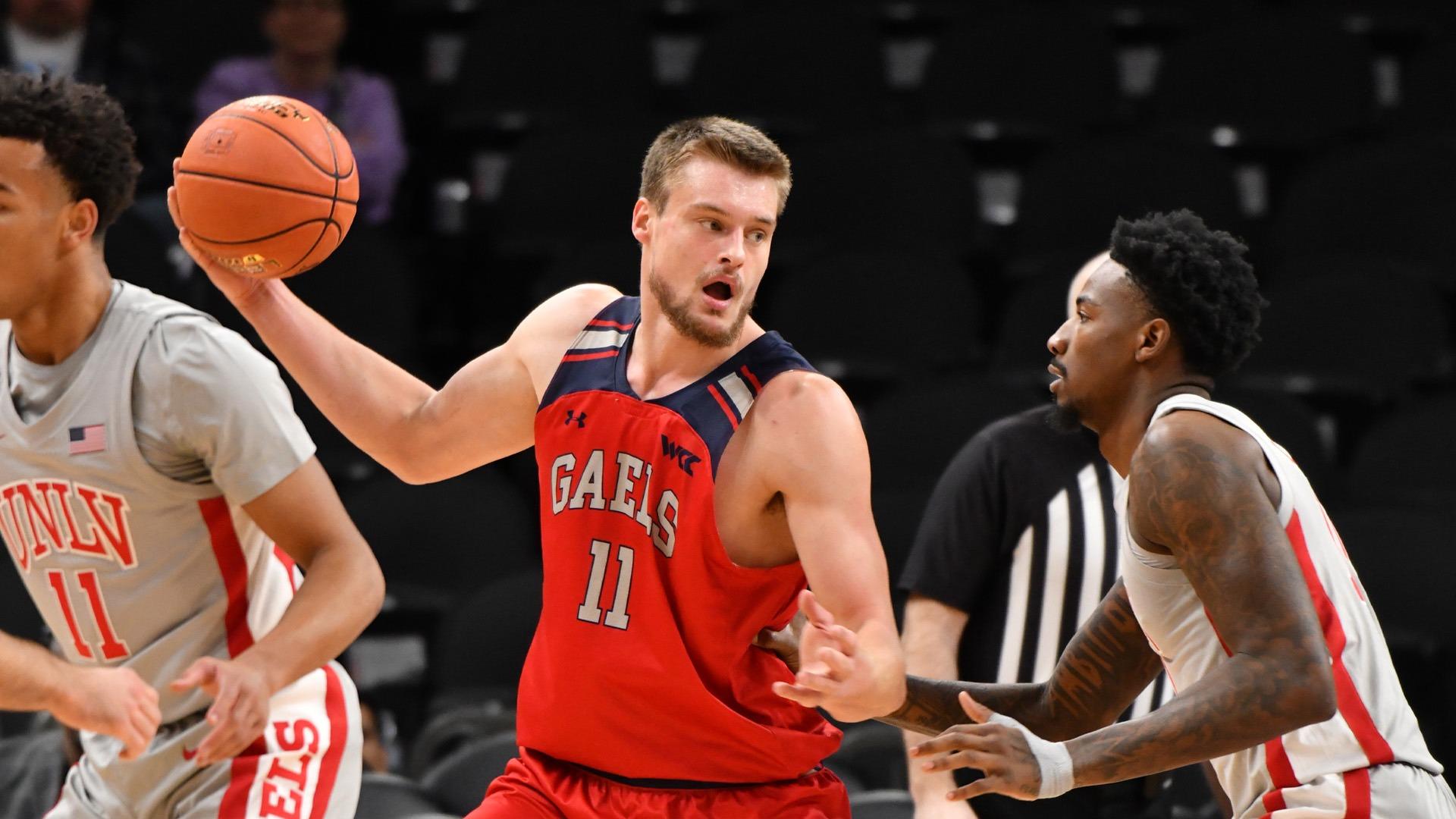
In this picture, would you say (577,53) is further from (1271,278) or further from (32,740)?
(32,740)

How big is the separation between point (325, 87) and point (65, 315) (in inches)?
174

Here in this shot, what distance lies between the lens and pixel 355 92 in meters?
8.10

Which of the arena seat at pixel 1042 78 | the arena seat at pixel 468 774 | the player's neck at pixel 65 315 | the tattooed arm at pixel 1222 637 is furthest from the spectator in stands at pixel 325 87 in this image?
the tattooed arm at pixel 1222 637

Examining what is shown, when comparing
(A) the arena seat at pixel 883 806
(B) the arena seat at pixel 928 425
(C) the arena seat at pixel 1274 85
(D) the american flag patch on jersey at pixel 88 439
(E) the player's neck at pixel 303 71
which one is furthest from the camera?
(C) the arena seat at pixel 1274 85

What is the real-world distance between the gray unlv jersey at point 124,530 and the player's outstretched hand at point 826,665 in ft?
3.85

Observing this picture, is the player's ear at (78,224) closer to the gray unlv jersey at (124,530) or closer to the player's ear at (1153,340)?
the gray unlv jersey at (124,530)

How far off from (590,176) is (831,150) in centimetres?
108

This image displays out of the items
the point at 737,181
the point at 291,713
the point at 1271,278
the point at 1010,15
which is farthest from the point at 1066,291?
the point at 291,713

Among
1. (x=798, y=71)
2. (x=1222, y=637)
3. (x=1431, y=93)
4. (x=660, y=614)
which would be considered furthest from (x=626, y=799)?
(x=1431, y=93)

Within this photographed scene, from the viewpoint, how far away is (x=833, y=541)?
3.50m

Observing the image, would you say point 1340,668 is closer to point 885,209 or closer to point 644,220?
point 644,220

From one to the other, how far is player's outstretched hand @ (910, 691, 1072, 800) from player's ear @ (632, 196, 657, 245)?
1329mm

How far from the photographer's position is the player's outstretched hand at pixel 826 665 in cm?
323


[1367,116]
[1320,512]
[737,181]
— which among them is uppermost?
[1367,116]
